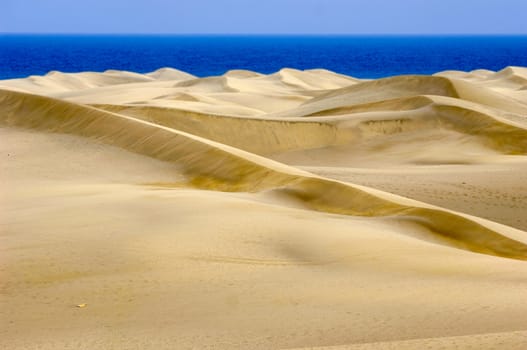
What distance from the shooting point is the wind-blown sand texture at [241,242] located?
204 inches

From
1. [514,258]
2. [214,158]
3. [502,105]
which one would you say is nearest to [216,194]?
[214,158]

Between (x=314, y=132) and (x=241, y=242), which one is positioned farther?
(x=314, y=132)

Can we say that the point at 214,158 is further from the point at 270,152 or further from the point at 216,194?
the point at 270,152

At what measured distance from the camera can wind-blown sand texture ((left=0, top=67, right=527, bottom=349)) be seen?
17.0 ft

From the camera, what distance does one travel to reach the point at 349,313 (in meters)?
5.45

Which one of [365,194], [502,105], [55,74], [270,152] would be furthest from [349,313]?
[55,74]

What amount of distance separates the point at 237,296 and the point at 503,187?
774 centimetres

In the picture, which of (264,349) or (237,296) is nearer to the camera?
(264,349)

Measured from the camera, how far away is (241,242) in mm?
7551

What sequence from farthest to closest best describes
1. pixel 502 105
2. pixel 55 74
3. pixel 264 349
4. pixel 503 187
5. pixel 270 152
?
pixel 55 74 → pixel 502 105 → pixel 270 152 → pixel 503 187 → pixel 264 349

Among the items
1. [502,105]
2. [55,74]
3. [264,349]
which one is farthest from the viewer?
[55,74]

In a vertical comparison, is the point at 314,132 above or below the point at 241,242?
below

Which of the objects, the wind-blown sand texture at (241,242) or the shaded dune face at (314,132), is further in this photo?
the shaded dune face at (314,132)

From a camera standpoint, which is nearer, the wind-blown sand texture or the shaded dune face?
the wind-blown sand texture
